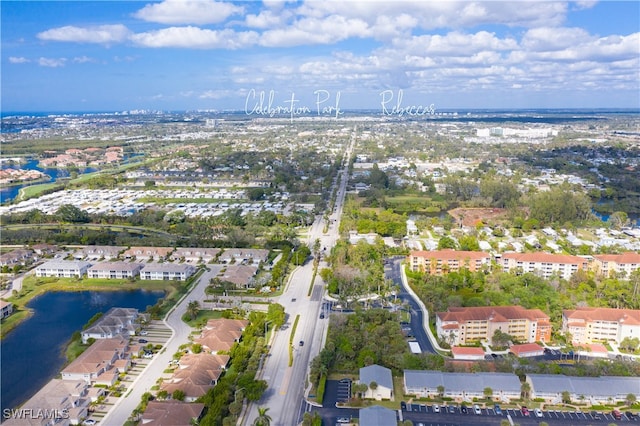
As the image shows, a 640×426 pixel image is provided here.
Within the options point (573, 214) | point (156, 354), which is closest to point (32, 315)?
point (156, 354)

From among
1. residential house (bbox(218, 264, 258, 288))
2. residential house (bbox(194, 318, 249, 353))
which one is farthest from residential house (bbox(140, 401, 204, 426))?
residential house (bbox(218, 264, 258, 288))

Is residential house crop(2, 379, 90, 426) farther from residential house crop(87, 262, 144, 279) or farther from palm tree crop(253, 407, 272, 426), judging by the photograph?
residential house crop(87, 262, 144, 279)

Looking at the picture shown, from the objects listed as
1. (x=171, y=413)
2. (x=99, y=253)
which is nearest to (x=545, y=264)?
(x=171, y=413)

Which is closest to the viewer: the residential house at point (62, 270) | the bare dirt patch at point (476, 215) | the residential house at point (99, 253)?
the residential house at point (62, 270)

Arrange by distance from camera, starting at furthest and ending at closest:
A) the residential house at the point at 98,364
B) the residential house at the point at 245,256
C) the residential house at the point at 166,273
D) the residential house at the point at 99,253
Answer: the residential house at the point at 99,253, the residential house at the point at 245,256, the residential house at the point at 166,273, the residential house at the point at 98,364

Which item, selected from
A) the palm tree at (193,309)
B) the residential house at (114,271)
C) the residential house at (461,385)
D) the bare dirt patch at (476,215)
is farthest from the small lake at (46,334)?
the bare dirt patch at (476,215)

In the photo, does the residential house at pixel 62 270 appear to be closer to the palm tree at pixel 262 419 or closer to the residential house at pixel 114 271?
the residential house at pixel 114 271

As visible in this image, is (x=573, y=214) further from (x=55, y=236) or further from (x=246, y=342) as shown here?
(x=55, y=236)
